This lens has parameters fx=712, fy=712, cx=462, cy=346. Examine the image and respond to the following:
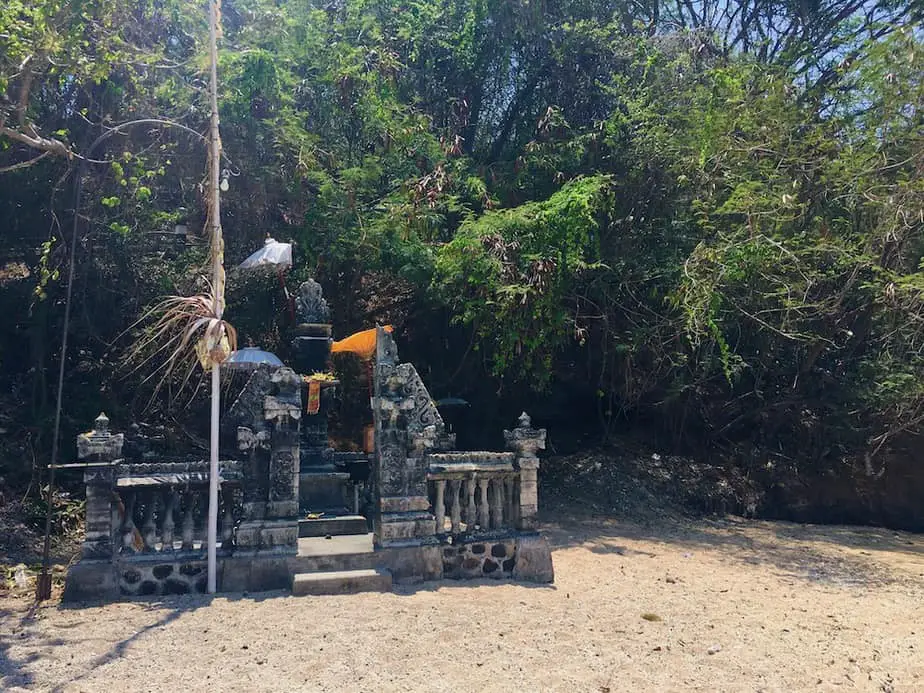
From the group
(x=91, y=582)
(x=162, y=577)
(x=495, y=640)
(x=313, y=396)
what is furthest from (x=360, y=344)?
(x=495, y=640)

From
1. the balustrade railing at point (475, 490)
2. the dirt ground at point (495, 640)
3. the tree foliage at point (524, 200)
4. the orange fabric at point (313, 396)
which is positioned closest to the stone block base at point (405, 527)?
the balustrade railing at point (475, 490)

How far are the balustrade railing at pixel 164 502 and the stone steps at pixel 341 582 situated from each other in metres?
0.81

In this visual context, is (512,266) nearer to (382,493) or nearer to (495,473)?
(495,473)

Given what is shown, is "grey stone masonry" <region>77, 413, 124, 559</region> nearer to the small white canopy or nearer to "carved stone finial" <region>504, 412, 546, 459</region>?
the small white canopy

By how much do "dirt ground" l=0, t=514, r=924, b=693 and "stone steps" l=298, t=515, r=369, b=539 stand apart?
1.57 metres

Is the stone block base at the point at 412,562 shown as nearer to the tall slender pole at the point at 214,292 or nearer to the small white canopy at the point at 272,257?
the tall slender pole at the point at 214,292

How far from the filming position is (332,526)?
8.29 metres

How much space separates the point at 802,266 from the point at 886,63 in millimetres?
3533

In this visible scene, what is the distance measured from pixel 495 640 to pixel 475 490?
2152 millimetres

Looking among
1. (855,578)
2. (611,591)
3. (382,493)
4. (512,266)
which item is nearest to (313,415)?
(382,493)

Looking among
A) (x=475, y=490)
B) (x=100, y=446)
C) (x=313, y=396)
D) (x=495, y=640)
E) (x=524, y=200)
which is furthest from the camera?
(x=524, y=200)

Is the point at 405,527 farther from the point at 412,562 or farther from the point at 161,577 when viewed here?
the point at 161,577

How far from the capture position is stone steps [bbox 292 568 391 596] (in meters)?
6.62

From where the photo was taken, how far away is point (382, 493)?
7211mm
